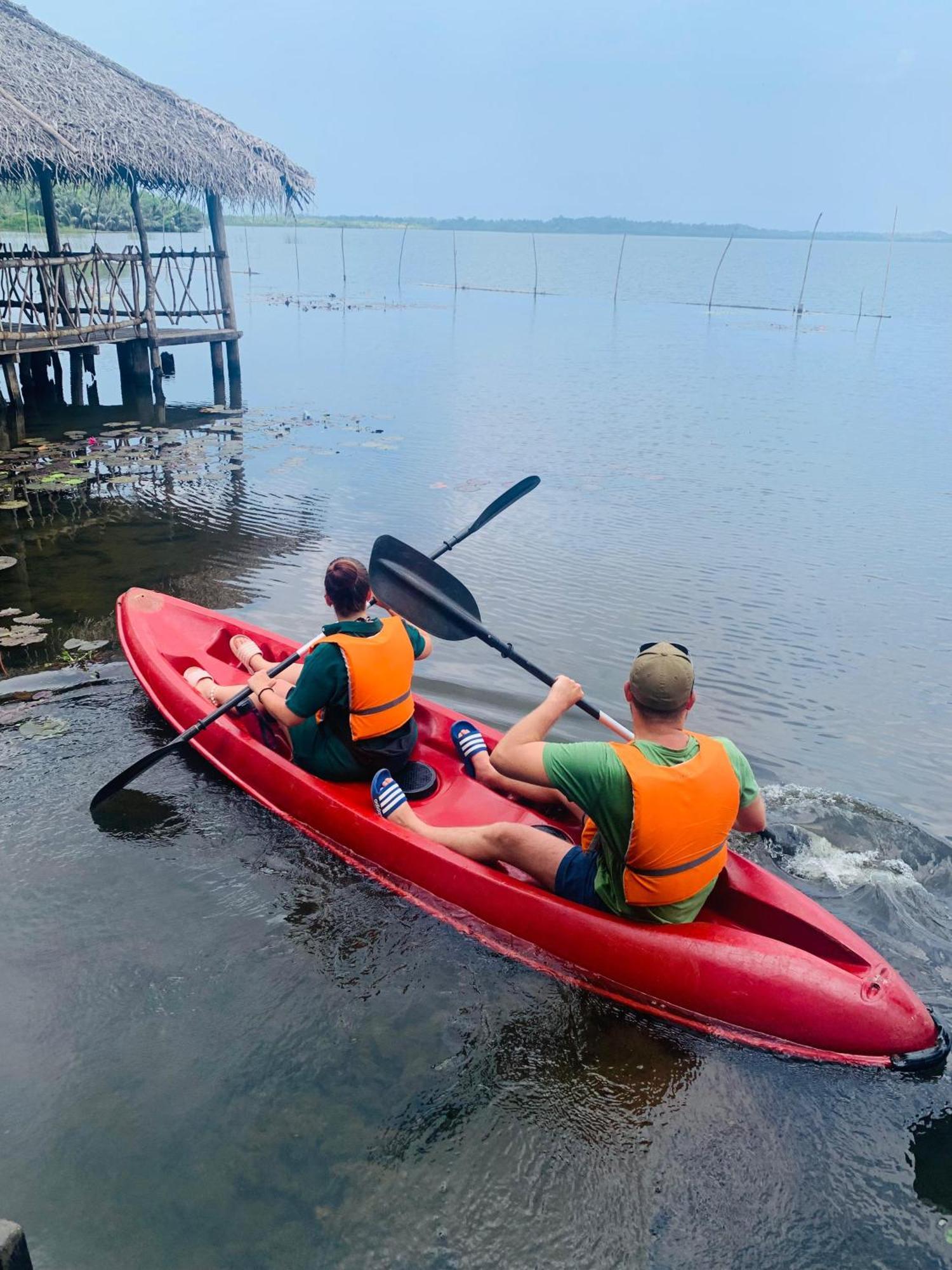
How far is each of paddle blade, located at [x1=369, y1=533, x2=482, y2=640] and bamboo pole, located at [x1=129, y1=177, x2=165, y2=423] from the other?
9733 millimetres

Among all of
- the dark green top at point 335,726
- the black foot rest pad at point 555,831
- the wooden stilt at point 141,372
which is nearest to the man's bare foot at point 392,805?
the dark green top at point 335,726

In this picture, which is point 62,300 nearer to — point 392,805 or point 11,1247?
point 392,805

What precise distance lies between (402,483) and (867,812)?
7040 mm

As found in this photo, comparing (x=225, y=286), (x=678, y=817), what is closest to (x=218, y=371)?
(x=225, y=286)

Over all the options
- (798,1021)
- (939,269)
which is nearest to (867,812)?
(798,1021)

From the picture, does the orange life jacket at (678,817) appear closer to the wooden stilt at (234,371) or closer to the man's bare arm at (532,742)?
the man's bare arm at (532,742)

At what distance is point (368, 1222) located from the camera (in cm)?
255

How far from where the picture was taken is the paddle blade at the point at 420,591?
4102mm

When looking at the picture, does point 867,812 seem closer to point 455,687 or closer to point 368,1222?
point 455,687

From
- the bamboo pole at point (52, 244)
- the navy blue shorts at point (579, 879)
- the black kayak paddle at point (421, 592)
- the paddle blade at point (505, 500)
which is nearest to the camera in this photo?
the navy blue shorts at point (579, 879)

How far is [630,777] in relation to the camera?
284cm

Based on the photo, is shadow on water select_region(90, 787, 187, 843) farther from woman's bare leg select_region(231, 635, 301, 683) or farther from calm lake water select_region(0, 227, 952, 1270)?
woman's bare leg select_region(231, 635, 301, 683)

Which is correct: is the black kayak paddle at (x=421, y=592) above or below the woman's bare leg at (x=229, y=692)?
above

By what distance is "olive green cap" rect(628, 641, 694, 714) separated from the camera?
273cm
